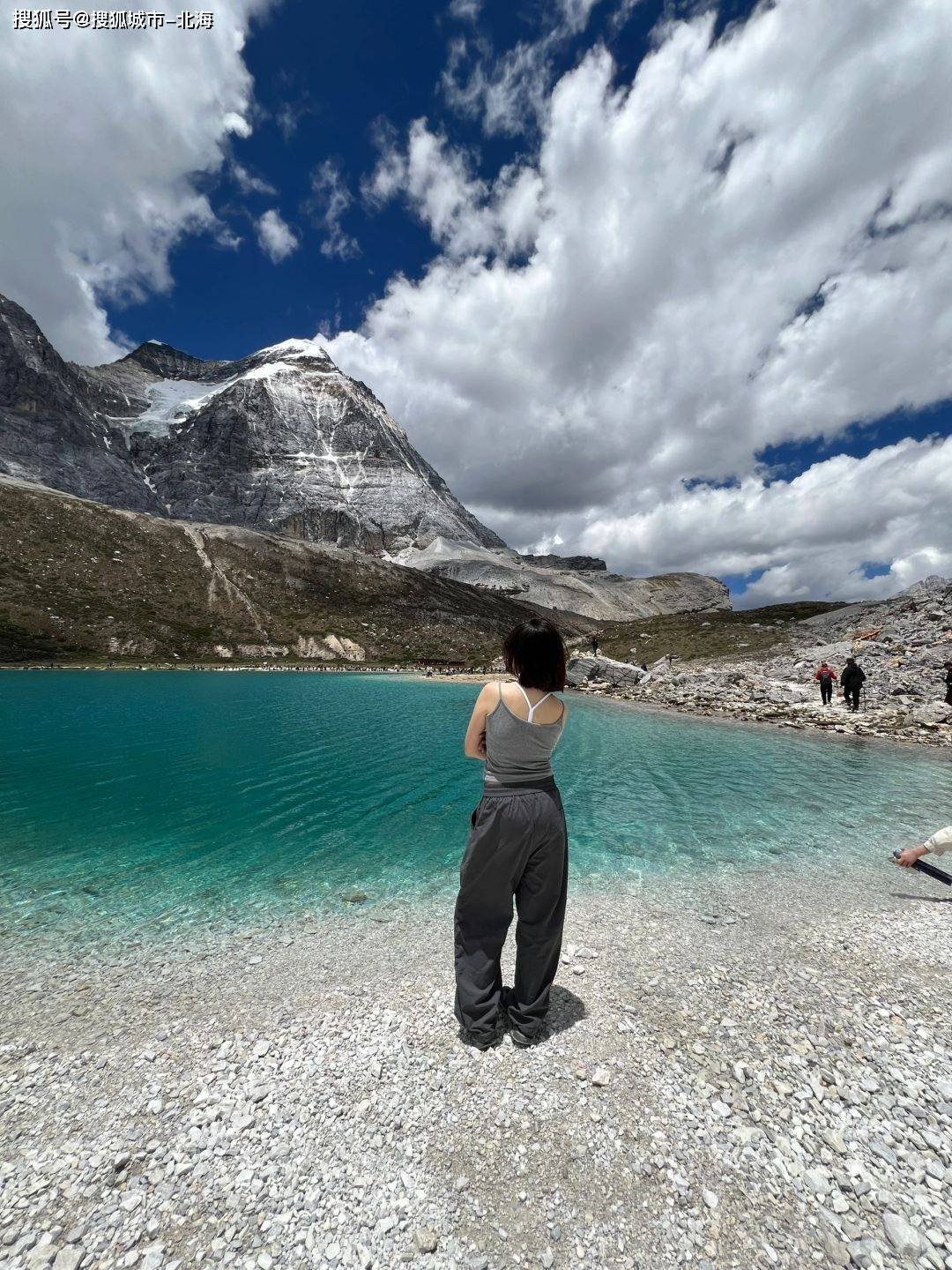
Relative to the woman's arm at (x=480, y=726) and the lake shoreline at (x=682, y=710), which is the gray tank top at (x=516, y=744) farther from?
the lake shoreline at (x=682, y=710)

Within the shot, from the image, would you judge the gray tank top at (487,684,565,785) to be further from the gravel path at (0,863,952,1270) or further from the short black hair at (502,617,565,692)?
the gravel path at (0,863,952,1270)

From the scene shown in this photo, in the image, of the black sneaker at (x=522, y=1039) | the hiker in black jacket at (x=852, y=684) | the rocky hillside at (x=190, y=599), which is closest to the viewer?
the black sneaker at (x=522, y=1039)

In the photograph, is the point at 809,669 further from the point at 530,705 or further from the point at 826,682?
the point at 530,705

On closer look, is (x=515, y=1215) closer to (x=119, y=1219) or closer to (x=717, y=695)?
(x=119, y=1219)

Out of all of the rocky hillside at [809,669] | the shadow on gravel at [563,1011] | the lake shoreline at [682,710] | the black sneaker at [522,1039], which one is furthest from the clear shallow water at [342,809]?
the rocky hillside at [809,669]

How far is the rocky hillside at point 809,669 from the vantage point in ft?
101

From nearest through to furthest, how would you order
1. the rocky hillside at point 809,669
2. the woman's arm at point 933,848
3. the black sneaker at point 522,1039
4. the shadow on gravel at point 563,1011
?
the black sneaker at point 522,1039, the shadow on gravel at point 563,1011, the woman's arm at point 933,848, the rocky hillside at point 809,669

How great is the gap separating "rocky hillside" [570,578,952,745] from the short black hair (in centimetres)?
3111

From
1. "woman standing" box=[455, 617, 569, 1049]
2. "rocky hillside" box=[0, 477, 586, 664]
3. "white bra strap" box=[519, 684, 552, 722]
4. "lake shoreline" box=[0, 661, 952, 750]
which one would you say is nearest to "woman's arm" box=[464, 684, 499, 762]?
"woman standing" box=[455, 617, 569, 1049]

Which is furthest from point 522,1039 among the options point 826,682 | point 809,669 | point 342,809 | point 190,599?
point 190,599

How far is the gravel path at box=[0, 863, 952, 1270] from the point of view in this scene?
3426 millimetres

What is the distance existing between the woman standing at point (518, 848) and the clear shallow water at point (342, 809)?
4592 mm

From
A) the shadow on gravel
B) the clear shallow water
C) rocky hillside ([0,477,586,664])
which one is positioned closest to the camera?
the shadow on gravel

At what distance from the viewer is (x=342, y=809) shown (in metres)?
14.8
